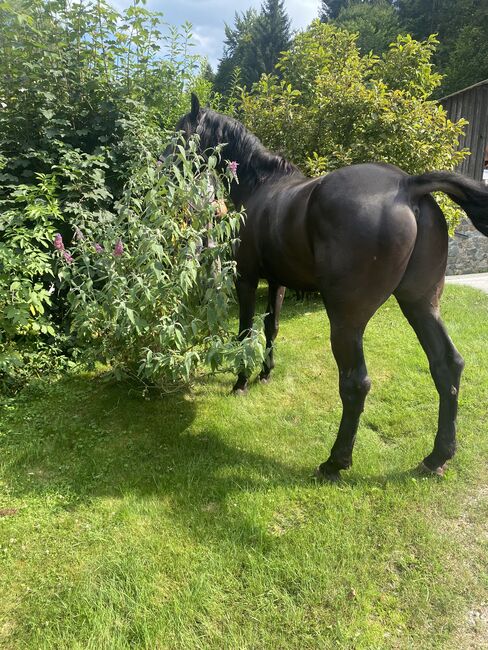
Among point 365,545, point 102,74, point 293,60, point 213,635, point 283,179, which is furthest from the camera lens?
point 293,60

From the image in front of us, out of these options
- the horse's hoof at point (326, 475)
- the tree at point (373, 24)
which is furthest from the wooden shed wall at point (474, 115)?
the tree at point (373, 24)

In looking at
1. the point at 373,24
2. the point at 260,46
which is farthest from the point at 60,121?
the point at 260,46

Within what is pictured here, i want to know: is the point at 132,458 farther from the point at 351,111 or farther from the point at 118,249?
the point at 351,111

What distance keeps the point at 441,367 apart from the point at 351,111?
16.8ft

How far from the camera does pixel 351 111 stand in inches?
242

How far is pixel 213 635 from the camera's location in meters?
1.58

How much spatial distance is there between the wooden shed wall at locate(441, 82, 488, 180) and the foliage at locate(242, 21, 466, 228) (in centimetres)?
397

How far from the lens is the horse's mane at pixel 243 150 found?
10.8 feet

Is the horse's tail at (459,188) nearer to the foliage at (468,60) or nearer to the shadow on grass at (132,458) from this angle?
the shadow on grass at (132,458)

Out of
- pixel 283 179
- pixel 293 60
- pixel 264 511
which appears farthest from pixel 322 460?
pixel 293 60

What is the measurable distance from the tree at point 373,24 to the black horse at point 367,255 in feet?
80.0

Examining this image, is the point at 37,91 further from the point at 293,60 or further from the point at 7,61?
the point at 293,60

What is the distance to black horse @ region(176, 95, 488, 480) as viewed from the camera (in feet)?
6.99

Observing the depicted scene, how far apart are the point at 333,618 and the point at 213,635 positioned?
50 centimetres
